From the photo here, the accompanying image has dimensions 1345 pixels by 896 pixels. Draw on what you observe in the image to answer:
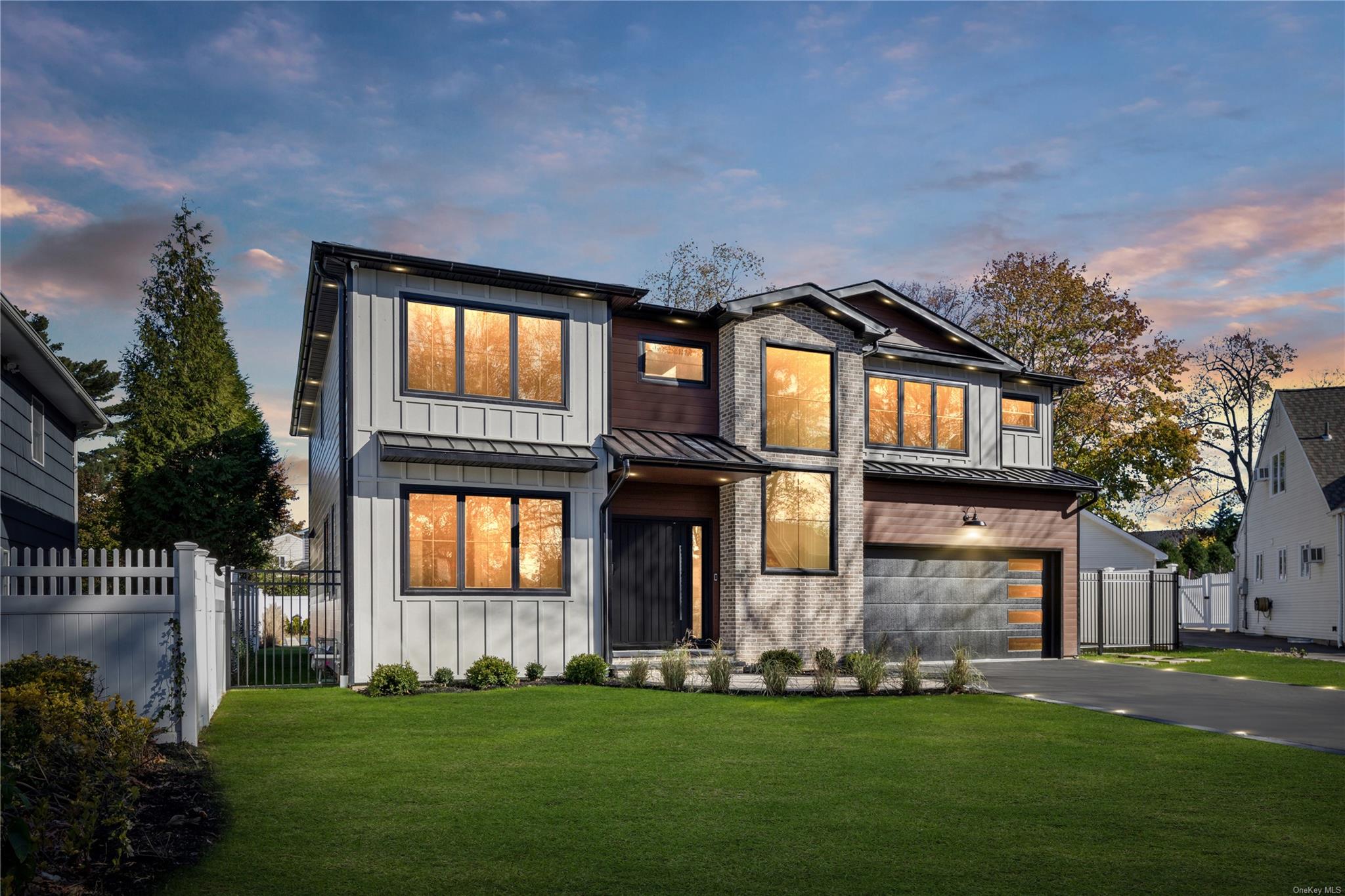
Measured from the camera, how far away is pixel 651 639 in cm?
1661

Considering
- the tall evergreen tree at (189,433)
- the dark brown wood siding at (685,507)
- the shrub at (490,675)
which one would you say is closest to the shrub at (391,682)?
the shrub at (490,675)

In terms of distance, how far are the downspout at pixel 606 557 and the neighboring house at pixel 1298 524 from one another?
73.8ft

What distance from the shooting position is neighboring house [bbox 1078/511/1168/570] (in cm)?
3550

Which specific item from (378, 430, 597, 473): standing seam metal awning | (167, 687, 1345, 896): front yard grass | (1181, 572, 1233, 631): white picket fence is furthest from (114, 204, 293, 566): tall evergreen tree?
(1181, 572, 1233, 631): white picket fence

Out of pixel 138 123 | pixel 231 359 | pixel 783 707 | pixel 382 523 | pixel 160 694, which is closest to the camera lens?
pixel 160 694

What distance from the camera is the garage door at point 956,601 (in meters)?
19.4

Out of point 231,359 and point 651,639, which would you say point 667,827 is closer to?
point 651,639

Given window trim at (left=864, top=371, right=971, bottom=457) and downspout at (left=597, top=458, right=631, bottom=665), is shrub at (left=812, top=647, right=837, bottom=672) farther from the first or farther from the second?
window trim at (left=864, top=371, right=971, bottom=457)

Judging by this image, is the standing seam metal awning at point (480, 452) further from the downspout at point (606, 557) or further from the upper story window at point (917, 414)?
the upper story window at point (917, 414)

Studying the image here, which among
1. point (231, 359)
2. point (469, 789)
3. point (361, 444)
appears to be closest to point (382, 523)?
point (361, 444)

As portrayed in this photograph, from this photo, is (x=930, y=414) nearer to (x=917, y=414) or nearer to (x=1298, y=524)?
(x=917, y=414)

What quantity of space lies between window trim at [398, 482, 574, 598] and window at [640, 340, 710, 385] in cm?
305

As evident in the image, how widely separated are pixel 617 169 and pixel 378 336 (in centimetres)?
695

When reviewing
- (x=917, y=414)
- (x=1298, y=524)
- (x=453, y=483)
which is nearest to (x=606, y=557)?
(x=453, y=483)
